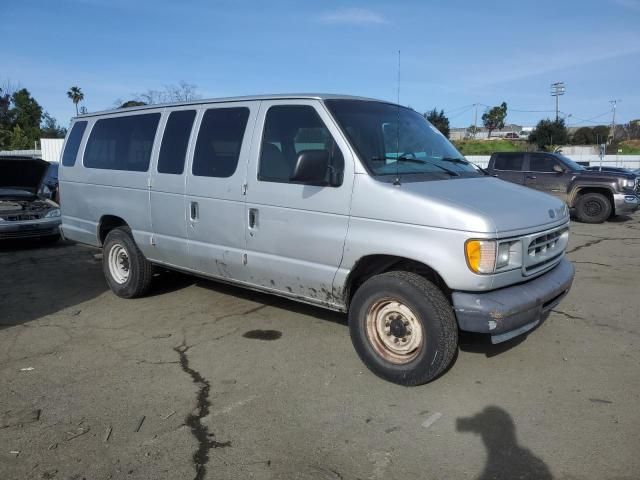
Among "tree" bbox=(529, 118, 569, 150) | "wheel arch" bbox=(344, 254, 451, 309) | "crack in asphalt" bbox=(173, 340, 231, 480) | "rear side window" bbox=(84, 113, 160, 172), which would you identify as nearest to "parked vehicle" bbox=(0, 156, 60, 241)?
"rear side window" bbox=(84, 113, 160, 172)

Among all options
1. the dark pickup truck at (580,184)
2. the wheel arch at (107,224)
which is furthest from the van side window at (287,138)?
the dark pickup truck at (580,184)

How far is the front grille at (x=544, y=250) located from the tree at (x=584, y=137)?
247 ft

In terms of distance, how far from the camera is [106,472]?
2.96 m

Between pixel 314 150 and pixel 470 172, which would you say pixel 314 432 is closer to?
pixel 314 150

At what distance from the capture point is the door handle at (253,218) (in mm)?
4707

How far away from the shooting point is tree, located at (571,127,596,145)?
237ft

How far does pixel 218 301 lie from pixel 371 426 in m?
3.14

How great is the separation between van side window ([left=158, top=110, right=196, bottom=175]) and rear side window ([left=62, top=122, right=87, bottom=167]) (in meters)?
1.78

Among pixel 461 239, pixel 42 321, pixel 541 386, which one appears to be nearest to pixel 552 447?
pixel 541 386

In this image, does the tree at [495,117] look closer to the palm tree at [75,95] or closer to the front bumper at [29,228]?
the palm tree at [75,95]

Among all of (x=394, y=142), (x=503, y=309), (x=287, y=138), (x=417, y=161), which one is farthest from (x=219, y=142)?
(x=503, y=309)

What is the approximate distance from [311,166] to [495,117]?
299 ft

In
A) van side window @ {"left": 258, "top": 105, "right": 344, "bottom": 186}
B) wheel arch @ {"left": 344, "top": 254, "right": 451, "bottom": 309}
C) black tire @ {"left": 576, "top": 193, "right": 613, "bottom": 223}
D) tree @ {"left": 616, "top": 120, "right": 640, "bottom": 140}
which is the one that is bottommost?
black tire @ {"left": 576, "top": 193, "right": 613, "bottom": 223}

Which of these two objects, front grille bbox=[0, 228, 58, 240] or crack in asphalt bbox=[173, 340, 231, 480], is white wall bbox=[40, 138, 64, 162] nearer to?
front grille bbox=[0, 228, 58, 240]
